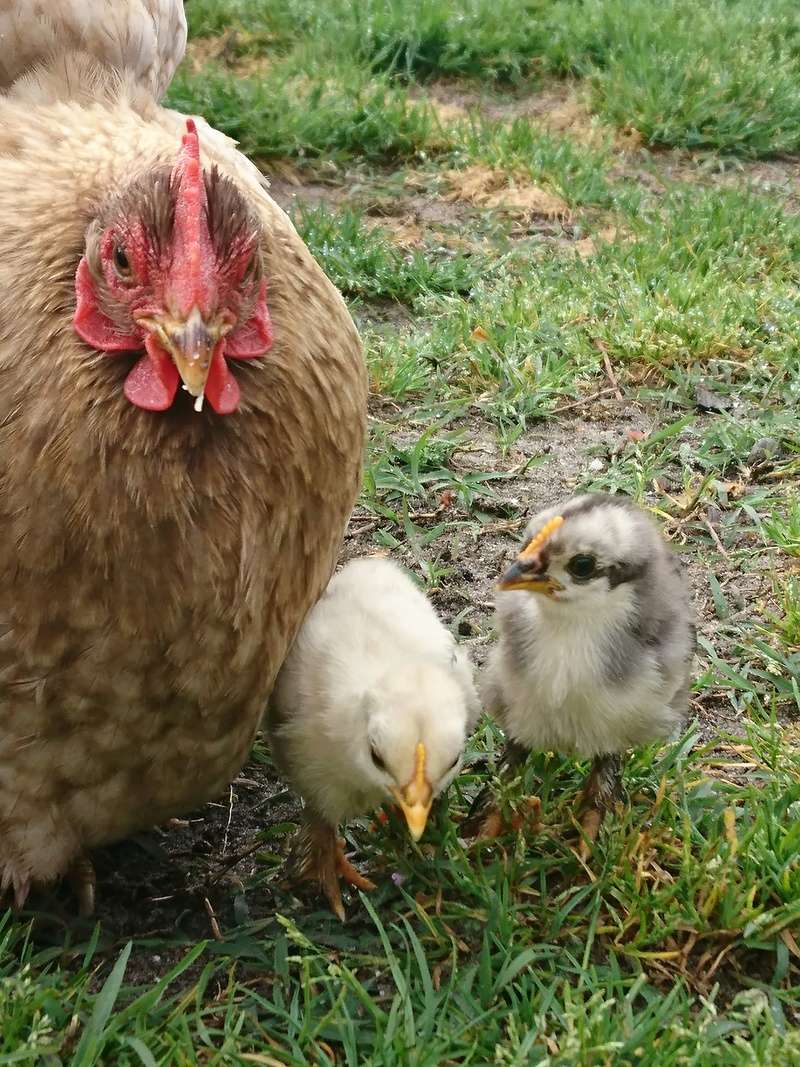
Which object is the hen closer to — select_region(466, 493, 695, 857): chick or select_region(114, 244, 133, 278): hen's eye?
select_region(114, 244, 133, 278): hen's eye

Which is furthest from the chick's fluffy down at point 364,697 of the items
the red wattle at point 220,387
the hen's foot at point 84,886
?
the red wattle at point 220,387

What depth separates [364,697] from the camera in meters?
2.04

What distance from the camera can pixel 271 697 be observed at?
224cm

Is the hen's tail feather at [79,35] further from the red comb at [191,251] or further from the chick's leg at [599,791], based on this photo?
the chick's leg at [599,791]

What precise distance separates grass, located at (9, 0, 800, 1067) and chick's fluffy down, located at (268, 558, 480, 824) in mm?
228

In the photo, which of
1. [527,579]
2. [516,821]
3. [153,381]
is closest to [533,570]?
[527,579]

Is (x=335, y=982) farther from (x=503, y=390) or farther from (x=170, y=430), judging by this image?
(x=503, y=390)

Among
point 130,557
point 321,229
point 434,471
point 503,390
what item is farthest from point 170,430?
point 321,229

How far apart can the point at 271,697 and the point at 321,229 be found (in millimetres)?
2699

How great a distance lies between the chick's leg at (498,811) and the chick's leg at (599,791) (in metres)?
0.10

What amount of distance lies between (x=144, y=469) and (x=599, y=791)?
1.13 meters

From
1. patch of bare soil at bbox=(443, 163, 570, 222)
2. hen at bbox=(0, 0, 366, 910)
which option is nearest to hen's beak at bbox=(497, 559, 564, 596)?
hen at bbox=(0, 0, 366, 910)

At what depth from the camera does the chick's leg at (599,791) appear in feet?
7.51

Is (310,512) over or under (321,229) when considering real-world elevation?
over
